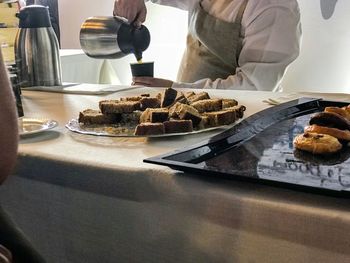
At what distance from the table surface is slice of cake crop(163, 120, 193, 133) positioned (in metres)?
0.02

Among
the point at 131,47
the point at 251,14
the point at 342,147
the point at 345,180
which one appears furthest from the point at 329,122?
the point at 251,14

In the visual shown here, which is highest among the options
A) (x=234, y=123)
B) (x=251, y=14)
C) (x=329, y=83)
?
(x=251, y=14)

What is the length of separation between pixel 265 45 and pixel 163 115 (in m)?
0.83

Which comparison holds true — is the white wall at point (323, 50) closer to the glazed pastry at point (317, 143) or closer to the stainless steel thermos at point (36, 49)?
the stainless steel thermos at point (36, 49)

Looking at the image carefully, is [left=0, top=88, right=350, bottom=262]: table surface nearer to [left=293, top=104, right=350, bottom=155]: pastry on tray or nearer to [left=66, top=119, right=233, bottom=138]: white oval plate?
[left=66, top=119, right=233, bottom=138]: white oval plate

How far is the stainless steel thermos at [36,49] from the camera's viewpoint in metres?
1.30

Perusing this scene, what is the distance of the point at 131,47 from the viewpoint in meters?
1.29

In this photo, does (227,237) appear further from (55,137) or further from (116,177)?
(55,137)

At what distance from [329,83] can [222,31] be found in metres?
0.62

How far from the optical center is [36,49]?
1.31 metres

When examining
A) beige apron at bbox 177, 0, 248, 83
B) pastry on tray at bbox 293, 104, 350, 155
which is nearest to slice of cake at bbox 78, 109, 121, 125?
pastry on tray at bbox 293, 104, 350, 155

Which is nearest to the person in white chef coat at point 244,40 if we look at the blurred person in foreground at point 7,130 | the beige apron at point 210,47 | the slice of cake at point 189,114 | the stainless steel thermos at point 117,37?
the beige apron at point 210,47

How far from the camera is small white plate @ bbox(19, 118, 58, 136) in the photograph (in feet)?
2.54

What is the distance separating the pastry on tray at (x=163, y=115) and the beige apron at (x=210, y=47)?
0.72m
